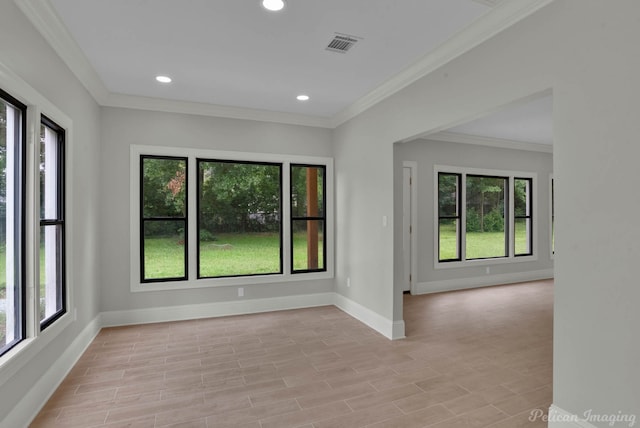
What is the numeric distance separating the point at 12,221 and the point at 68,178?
965 millimetres

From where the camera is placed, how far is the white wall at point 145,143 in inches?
167

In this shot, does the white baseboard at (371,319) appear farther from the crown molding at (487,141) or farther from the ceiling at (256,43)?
the crown molding at (487,141)

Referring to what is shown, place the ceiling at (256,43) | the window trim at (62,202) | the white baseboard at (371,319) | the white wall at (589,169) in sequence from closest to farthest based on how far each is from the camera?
1. the white wall at (589,169)
2. the ceiling at (256,43)
3. the window trim at (62,202)
4. the white baseboard at (371,319)

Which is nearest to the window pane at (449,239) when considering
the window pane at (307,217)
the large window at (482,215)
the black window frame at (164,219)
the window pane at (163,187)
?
the large window at (482,215)

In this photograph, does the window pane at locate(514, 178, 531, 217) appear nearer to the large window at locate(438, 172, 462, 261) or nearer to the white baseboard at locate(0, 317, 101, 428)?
the large window at locate(438, 172, 462, 261)

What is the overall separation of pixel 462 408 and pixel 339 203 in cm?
317

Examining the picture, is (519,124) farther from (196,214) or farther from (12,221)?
(12,221)

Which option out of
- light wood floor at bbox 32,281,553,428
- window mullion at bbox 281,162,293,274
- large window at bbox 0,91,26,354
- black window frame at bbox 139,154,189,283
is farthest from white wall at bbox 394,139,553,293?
large window at bbox 0,91,26,354

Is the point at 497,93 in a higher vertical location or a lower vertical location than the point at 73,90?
lower

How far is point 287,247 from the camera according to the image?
5.05 meters

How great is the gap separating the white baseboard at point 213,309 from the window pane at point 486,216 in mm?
3275

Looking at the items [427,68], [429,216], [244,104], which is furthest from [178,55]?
[429,216]

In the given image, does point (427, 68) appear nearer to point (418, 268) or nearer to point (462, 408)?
point (462, 408)

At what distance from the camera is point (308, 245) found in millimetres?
5309
